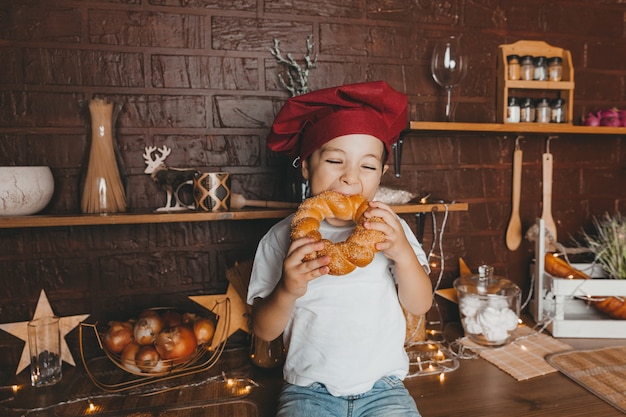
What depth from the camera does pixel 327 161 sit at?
1.13 meters

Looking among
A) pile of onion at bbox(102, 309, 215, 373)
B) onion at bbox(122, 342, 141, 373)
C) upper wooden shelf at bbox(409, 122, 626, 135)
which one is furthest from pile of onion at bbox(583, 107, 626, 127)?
A: onion at bbox(122, 342, 141, 373)

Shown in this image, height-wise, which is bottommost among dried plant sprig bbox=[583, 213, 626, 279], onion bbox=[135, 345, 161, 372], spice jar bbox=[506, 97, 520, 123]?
onion bbox=[135, 345, 161, 372]

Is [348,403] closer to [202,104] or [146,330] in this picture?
[146,330]

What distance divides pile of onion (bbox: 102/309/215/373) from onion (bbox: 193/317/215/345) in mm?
A: 18

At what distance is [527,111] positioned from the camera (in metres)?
1.66

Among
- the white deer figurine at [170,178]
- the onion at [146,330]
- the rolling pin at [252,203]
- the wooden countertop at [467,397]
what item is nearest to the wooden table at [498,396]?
the wooden countertop at [467,397]

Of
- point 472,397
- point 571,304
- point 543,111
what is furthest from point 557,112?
point 472,397

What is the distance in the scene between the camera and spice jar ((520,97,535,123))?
5.45 feet

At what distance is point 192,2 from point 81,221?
0.77 m

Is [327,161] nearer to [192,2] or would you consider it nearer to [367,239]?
[367,239]

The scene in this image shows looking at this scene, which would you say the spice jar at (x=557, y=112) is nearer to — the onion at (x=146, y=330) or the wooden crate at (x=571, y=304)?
the wooden crate at (x=571, y=304)

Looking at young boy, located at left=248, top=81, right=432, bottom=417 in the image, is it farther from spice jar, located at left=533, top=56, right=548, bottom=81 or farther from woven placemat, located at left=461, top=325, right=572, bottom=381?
spice jar, located at left=533, top=56, right=548, bottom=81

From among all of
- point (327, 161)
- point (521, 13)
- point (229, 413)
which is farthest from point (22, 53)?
point (521, 13)

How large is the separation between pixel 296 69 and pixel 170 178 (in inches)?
22.1
